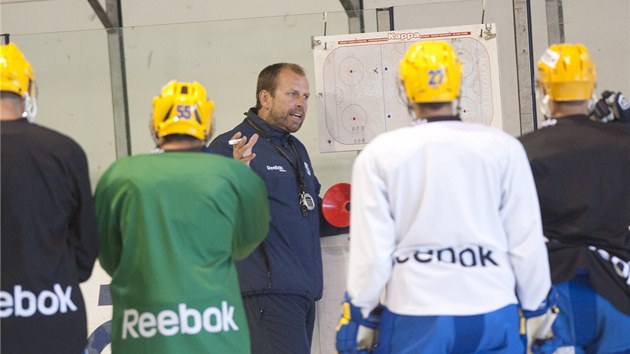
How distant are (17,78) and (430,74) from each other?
1.31 meters

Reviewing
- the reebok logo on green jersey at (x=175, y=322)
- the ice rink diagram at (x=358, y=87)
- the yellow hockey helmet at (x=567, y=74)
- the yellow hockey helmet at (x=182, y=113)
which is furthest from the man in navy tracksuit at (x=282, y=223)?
the yellow hockey helmet at (x=567, y=74)

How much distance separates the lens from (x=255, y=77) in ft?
19.3

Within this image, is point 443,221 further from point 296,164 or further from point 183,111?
point 296,164

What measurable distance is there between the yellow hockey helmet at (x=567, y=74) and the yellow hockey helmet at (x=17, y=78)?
1.75 metres

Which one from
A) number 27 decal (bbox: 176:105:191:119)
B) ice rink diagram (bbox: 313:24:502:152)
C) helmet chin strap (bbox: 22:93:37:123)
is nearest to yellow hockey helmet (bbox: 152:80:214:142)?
number 27 decal (bbox: 176:105:191:119)

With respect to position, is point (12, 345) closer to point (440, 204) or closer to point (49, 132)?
point (49, 132)

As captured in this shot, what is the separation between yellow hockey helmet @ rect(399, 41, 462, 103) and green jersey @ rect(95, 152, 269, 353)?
645 millimetres

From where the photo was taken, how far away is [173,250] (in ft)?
10.9

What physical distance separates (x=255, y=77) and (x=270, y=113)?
68cm

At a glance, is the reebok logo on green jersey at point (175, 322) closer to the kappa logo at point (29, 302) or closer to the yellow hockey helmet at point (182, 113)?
the kappa logo at point (29, 302)

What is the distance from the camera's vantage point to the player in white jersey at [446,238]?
312 cm

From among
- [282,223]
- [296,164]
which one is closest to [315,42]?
[296,164]

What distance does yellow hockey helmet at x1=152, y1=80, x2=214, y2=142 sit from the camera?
11.3ft

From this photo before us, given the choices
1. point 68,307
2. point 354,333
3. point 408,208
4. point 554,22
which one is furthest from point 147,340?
point 554,22
